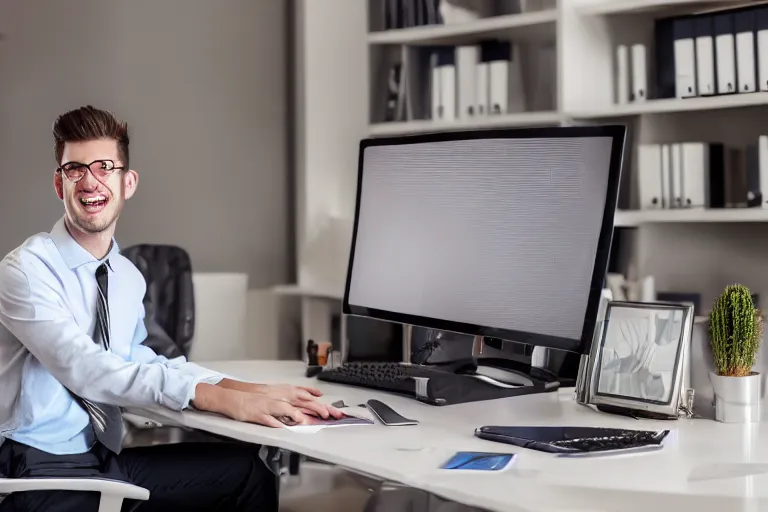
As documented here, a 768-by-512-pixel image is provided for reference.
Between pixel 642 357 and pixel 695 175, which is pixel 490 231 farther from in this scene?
pixel 695 175

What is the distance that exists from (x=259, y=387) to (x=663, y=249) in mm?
2148

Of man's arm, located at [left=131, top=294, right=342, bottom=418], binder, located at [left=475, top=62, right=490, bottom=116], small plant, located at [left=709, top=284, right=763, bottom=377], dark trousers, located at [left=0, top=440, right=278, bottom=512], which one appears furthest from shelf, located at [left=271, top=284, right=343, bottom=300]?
small plant, located at [left=709, top=284, right=763, bottom=377]

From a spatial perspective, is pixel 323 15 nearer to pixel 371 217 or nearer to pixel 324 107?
pixel 324 107

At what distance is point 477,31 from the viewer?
3.74 metres

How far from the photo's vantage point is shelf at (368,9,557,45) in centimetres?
360

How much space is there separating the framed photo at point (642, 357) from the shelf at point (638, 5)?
1.78 meters

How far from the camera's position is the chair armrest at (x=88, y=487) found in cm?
148

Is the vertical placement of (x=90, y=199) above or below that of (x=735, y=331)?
above

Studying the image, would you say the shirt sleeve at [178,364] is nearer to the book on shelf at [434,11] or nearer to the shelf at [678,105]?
the shelf at [678,105]

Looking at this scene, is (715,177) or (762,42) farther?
(715,177)

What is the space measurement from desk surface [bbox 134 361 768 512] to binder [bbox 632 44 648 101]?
1.77 meters

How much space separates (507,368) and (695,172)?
1.60 m

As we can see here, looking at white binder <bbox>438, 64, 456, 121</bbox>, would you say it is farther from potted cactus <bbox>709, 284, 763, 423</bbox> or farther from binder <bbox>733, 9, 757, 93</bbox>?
potted cactus <bbox>709, 284, 763, 423</bbox>

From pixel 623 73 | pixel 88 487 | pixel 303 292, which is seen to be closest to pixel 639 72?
pixel 623 73
